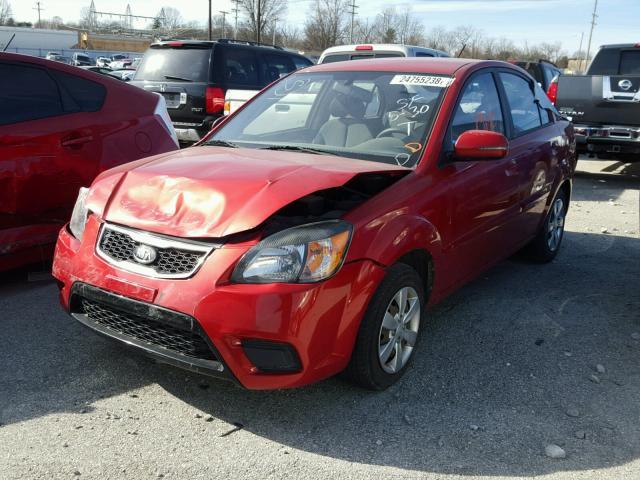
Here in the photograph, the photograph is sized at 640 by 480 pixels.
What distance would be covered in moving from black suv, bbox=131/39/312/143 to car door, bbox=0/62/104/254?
4191 mm

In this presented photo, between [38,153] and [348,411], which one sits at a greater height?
[38,153]

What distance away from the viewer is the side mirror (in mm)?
3533

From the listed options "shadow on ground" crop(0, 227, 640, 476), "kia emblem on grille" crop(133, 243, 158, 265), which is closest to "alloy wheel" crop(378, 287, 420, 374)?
"shadow on ground" crop(0, 227, 640, 476)

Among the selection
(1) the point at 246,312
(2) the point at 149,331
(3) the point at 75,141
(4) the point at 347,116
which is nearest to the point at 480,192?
(4) the point at 347,116

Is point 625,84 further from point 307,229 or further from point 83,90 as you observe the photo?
point 307,229

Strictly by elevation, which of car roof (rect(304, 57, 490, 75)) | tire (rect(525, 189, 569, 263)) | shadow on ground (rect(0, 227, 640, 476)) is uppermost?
car roof (rect(304, 57, 490, 75))

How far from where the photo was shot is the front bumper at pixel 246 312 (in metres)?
2.59

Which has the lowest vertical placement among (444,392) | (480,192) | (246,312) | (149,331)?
(444,392)

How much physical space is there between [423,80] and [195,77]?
5.89 metres

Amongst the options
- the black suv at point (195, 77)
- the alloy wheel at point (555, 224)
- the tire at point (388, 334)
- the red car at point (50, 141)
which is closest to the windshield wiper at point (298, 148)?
the tire at point (388, 334)

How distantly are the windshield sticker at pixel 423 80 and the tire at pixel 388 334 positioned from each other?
1.32m

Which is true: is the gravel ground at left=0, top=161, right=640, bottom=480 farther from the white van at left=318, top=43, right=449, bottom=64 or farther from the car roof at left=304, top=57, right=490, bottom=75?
the white van at left=318, top=43, right=449, bottom=64

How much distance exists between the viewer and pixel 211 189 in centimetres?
289

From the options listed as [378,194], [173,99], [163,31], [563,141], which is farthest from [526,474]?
[163,31]
